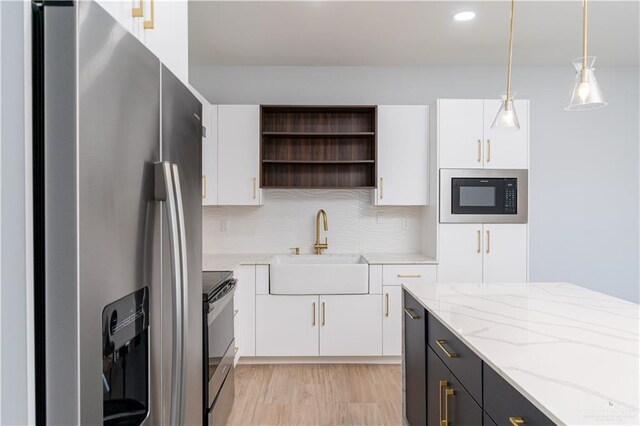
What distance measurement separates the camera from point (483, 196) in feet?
11.6

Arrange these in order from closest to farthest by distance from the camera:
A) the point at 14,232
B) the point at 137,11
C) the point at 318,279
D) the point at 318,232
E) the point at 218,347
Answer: the point at 14,232 → the point at 137,11 → the point at 218,347 → the point at 318,279 → the point at 318,232

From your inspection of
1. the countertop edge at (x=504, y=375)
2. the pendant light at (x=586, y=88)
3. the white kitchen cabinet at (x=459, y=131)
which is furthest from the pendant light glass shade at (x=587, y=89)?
the white kitchen cabinet at (x=459, y=131)

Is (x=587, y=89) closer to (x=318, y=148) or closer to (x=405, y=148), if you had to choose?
(x=405, y=148)

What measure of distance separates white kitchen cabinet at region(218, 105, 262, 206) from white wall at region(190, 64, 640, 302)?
689 millimetres

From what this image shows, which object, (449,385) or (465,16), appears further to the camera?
(465,16)

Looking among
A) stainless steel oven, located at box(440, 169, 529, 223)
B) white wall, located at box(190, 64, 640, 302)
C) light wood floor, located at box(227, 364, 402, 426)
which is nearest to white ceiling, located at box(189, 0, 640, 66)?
white wall, located at box(190, 64, 640, 302)

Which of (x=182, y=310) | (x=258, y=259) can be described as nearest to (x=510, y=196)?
(x=258, y=259)

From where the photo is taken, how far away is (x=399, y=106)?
12.2 ft

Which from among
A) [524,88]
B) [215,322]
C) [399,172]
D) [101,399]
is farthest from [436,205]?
[101,399]

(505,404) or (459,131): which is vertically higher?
(459,131)

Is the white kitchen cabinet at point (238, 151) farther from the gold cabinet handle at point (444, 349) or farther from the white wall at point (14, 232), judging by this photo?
the white wall at point (14, 232)

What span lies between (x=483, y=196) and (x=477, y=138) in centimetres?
46

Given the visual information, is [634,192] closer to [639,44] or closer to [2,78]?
[639,44]

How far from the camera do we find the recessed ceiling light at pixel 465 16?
2.99m
